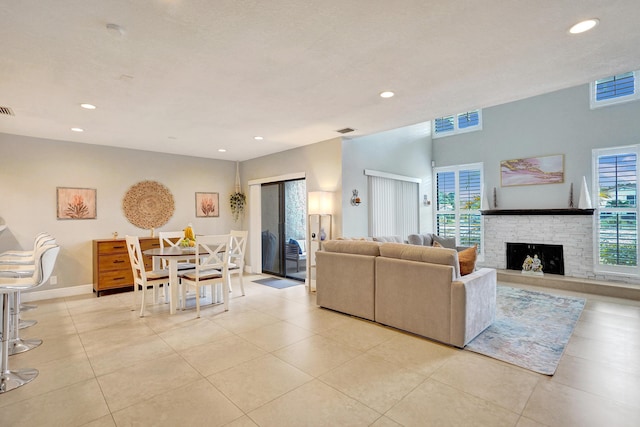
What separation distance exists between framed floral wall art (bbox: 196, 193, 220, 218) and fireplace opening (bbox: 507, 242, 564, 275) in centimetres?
630

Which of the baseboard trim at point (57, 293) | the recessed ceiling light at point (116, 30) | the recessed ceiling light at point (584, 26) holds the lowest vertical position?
the baseboard trim at point (57, 293)

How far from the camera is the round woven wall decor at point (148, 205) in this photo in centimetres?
594

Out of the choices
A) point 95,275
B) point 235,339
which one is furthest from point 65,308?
point 235,339

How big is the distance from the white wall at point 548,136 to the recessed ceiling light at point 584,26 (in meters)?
4.49

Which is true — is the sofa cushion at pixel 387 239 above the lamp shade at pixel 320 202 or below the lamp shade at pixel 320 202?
below

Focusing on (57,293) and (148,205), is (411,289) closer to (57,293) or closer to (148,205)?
(148,205)

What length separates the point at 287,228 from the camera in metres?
6.48

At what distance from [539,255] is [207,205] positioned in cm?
686

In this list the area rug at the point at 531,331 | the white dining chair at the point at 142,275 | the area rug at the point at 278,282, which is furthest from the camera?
the area rug at the point at 278,282

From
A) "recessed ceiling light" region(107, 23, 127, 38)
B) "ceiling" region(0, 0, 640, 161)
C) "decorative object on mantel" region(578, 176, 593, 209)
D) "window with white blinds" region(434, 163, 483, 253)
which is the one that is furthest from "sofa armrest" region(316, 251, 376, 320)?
"decorative object on mantel" region(578, 176, 593, 209)

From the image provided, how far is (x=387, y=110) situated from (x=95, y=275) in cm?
531

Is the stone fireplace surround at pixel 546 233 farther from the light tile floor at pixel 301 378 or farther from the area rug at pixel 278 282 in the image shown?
the area rug at pixel 278 282

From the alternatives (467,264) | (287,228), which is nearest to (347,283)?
(467,264)

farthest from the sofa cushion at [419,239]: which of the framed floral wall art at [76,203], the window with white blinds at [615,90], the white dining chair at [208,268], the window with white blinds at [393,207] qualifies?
the framed floral wall art at [76,203]
